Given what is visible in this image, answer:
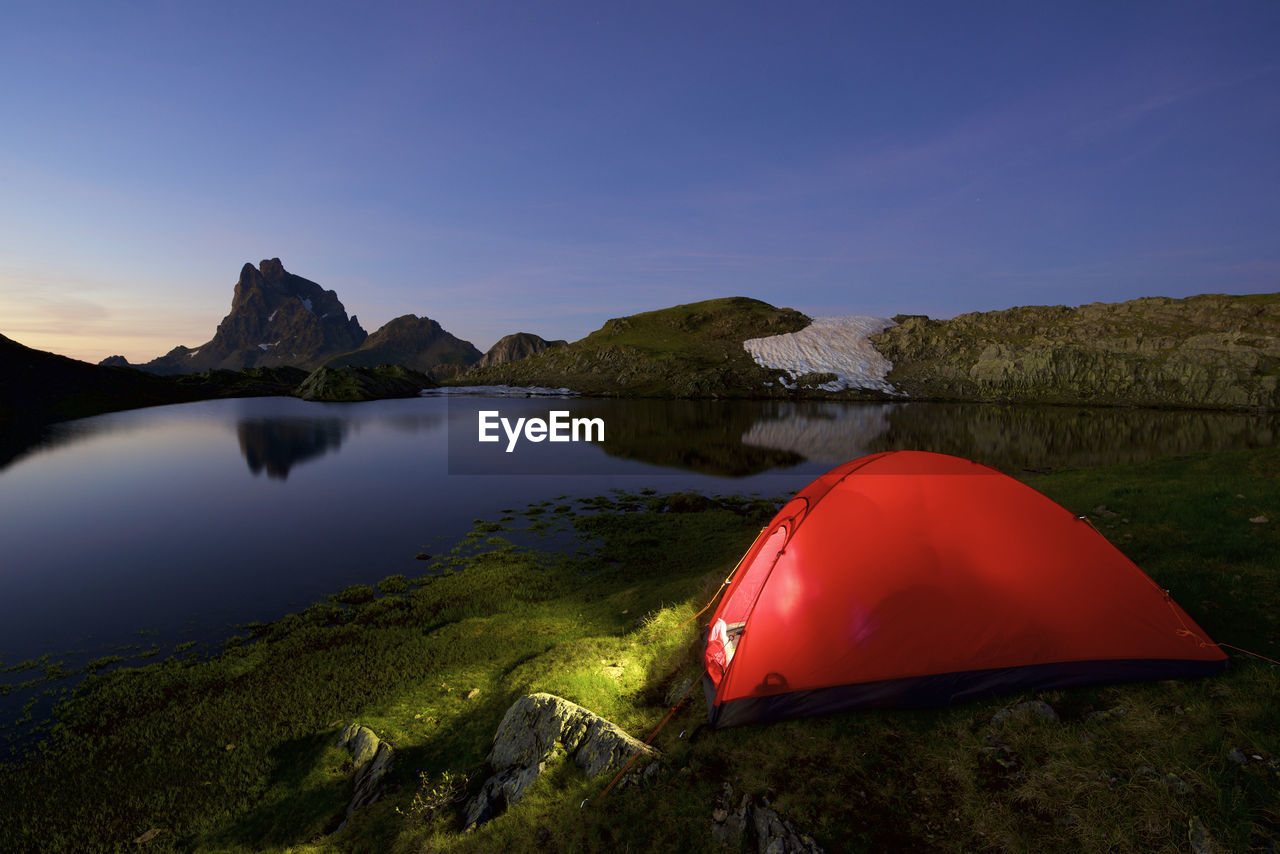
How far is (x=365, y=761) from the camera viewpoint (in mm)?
8820

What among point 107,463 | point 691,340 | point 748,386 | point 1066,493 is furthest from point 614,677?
point 691,340

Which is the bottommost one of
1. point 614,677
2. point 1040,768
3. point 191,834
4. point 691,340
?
point 191,834

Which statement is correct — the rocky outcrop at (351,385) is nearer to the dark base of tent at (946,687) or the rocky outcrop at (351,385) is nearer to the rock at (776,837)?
the dark base of tent at (946,687)

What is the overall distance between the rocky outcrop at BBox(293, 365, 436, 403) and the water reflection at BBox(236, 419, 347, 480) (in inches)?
2301

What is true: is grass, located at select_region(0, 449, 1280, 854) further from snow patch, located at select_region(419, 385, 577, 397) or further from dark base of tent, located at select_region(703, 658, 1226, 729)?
snow patch, located at select_region(419, 385, 577, 397)

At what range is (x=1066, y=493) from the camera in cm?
2009

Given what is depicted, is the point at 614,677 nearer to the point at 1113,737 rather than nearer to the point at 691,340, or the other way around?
the point at 1113,737

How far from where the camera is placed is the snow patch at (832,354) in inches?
5464

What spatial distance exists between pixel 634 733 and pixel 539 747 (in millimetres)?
1536

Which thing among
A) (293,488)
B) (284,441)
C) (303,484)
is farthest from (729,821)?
(284,441)

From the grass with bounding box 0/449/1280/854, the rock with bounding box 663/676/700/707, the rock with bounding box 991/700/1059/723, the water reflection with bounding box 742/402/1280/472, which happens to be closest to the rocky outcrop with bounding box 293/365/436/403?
the water reflection with bounding box 742/402/1280/472

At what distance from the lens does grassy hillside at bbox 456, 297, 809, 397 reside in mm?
135000

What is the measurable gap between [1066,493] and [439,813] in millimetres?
24581

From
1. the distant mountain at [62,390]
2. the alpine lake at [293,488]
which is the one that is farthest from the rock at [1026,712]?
the distant mountain at [62,390]
